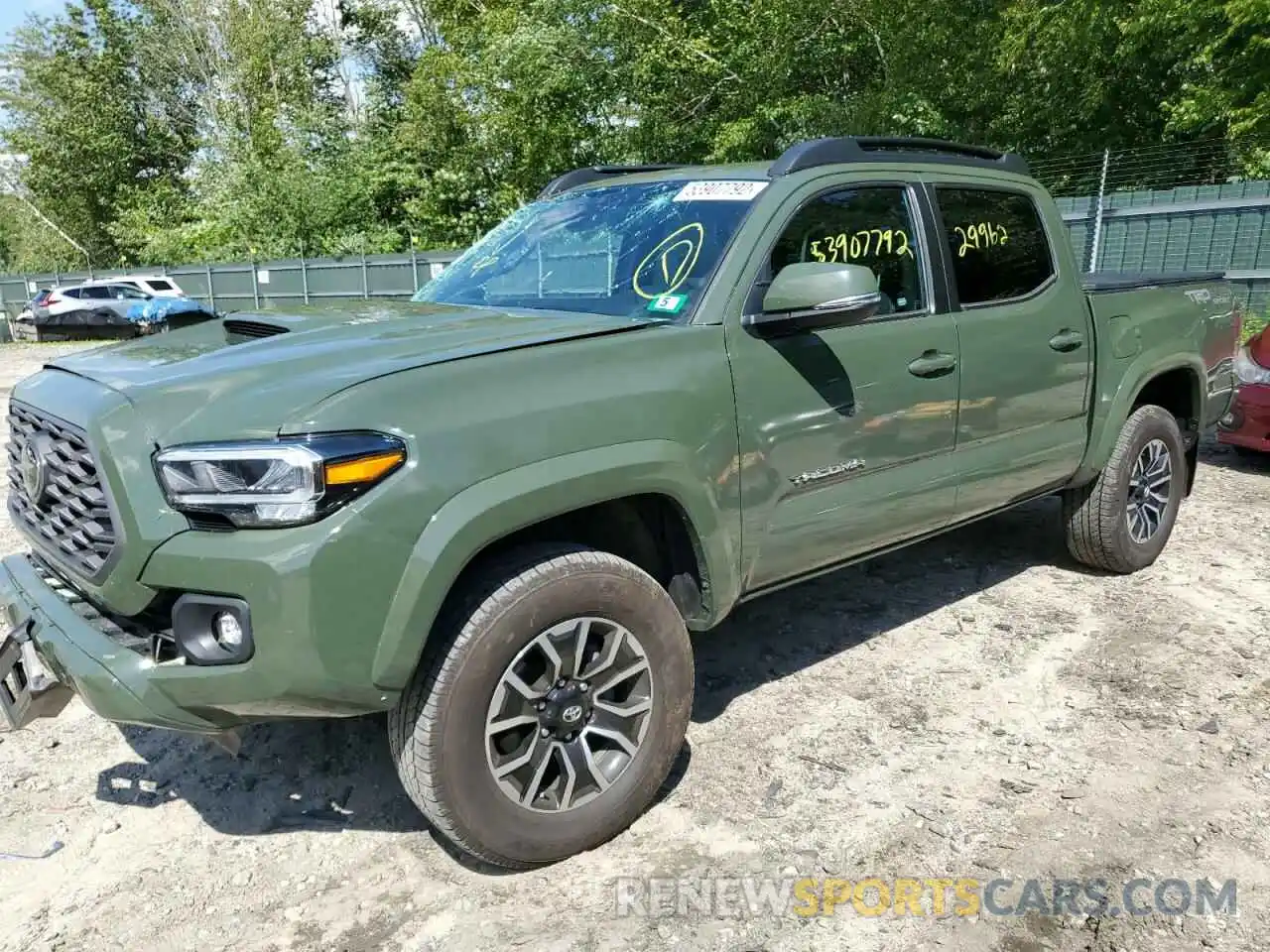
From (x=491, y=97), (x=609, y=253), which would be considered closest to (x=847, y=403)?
(x=609, y=253)

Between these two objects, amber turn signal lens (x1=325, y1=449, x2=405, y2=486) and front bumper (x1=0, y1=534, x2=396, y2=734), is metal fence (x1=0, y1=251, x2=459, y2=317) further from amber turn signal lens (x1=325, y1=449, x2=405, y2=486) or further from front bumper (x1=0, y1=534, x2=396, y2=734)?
amber turn signal lens (x1=325, y1=449, x2=405, y2=486)

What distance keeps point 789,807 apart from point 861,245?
194 cm

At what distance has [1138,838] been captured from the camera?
2.84 m

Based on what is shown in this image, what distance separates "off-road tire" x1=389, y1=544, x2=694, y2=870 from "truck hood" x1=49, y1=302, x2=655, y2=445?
0.60m

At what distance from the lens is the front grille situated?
2.40m

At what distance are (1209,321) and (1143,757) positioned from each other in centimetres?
277

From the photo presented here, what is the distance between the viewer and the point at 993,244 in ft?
13.1

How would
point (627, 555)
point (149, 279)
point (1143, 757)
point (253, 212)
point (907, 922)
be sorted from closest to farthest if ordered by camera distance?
1. point (907, 922)
2. point (627, 555)
3. point (1143, 757)
4. point (149, 279)
5. point (253, 212)

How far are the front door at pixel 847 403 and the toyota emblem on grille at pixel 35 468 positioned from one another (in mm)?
1906

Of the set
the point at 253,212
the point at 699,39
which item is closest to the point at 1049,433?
the point at 699,39

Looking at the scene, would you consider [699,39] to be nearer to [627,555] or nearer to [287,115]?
[287,115]

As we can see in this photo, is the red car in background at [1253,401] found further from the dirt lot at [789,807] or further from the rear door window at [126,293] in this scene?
the rear door window at [126,293]

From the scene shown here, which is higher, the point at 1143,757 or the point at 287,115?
the point at 287,115

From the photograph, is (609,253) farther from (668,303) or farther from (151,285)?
(151,285)
